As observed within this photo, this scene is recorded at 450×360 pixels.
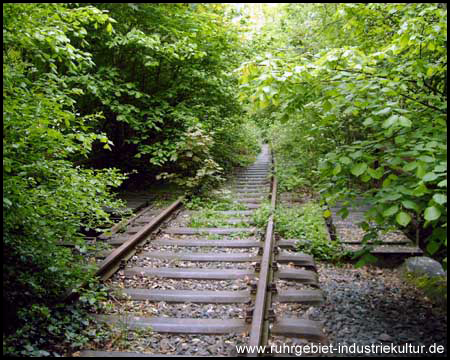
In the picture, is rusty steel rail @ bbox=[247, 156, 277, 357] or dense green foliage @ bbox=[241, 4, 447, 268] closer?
dense green foliage @ bbox=[241, 4, 447, 268]

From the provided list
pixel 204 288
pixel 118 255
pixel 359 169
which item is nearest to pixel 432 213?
pixel 359 169

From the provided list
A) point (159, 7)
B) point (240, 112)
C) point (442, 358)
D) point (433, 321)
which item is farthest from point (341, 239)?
point (240, 112)

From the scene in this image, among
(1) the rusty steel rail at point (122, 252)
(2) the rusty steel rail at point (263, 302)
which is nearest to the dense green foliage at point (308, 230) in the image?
(2) the rusty steel rail at point (263, 302)

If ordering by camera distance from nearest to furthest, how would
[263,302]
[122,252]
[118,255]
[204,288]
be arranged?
[263,302], [204,288], [118,255], [122,252]

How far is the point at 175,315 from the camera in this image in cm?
351

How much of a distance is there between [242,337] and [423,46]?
3.30 meters

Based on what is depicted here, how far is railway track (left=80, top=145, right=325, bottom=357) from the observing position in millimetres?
3049

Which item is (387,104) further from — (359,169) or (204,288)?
(204,288)

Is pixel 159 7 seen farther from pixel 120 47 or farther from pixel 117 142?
pixel 117 142

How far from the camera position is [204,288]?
13.3 feet

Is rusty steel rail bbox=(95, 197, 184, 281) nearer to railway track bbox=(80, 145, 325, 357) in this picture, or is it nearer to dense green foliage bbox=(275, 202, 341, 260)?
railway track bbox=(80, 145, 325, 357)

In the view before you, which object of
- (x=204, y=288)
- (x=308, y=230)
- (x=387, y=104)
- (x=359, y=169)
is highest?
(x=387, y=104)

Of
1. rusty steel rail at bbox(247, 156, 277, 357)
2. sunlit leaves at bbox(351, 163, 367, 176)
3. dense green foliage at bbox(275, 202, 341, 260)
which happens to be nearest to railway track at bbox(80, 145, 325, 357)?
rusty steel rail at bbox(247, 156, 277, 357)

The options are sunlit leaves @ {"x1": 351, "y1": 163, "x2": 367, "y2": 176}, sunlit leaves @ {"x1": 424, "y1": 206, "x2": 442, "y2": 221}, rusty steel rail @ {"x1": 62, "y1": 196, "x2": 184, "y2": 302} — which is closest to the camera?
sunlit leaves @ {"x1": 424, "y1": 206, "x2": 442, "y2": 221}
